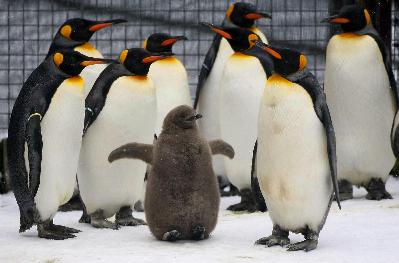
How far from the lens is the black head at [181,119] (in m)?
3.97

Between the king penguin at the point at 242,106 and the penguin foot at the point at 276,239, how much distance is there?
1.16 meters

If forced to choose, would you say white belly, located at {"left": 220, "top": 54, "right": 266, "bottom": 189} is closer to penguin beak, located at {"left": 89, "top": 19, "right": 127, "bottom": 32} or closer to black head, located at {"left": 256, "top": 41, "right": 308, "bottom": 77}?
penguin beak, located at {"left": 89, "top": 19, "right": 127, "bottom": 32}

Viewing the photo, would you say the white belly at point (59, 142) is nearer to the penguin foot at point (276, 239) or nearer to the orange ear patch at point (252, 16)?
the penguin foot at point (276, 239)

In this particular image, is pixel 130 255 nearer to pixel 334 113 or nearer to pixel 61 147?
pixel 61 147

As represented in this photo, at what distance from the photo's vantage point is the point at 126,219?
459 cm

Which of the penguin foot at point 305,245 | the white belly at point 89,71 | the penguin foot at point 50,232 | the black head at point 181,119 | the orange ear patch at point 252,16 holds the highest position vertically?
the orange ear patch at point 252,16

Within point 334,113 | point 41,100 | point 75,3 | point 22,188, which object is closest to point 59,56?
point 41,100

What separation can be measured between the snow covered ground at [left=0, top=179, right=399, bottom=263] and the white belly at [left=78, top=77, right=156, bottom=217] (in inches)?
6.2

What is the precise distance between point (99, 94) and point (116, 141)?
22cm

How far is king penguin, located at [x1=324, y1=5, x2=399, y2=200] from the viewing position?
529cm

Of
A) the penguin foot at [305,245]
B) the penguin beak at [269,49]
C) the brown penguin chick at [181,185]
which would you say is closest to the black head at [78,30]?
the brown penguin chick at [181,185]

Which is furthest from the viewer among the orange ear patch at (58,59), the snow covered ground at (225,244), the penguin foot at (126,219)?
the penguin foot at (126,219)

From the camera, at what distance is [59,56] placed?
4238 mm

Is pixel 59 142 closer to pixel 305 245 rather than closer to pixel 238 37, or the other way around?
pixel 305 245
